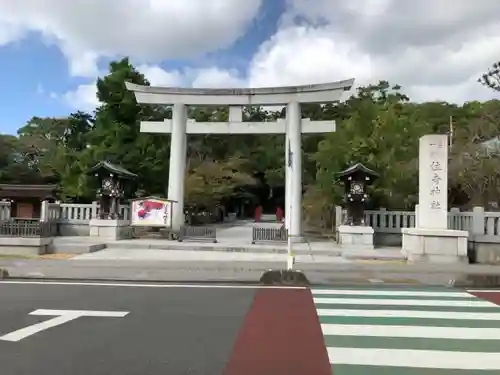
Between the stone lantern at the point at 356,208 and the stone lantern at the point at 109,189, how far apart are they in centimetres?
1018

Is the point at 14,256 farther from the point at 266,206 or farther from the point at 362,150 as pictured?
the point at 266,206

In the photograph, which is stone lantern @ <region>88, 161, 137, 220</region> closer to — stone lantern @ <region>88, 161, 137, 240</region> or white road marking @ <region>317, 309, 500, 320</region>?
stone lantern @ <region>88, 161, 137, 240</region>

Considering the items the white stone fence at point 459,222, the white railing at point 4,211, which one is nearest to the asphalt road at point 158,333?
the white stone fence at point 459,222

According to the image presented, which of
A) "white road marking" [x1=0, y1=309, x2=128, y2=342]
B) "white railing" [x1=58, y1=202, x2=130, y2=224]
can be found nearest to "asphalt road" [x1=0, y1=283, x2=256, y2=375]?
"white road marking" [x1=0, y1=309, x2=128, y2=342]

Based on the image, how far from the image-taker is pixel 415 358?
5.62 m

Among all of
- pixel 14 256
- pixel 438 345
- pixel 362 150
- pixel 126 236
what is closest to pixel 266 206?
pixel 362 150

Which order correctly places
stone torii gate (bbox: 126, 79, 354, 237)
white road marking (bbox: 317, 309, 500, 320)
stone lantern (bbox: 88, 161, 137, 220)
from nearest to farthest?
white road marking (bbox: 317, 309, 500, 320), stone lantern (bbox: 88, 161, 137, 220), stone torii gate (bbox: 126, 79, 354, 237)

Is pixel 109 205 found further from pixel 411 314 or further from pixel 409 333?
pixel 409 333

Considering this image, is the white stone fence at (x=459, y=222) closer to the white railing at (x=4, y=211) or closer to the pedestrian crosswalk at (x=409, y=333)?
the pedestrian crosswalk at (x=409, y=333)

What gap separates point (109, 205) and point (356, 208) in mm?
11398

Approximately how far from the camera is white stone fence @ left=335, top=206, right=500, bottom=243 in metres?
17.6

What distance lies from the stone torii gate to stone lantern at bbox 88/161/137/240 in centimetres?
245

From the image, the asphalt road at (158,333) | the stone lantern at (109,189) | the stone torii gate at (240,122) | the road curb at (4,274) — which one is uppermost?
the stone torii gate at (240,122)

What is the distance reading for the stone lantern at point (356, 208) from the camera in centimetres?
2103
